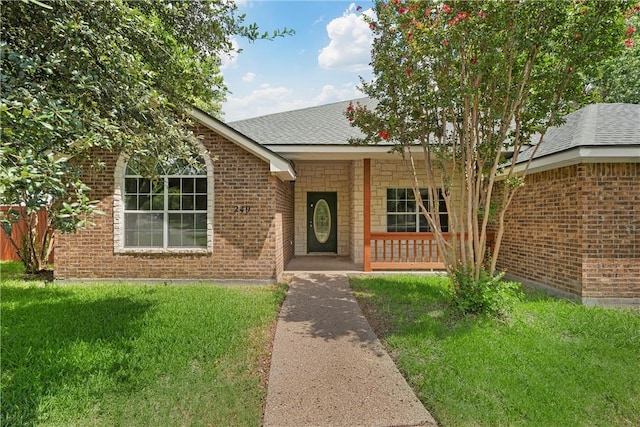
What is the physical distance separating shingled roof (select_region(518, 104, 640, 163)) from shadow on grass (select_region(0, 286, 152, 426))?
27.0 ft

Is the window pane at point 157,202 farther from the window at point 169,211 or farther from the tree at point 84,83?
the tree at point 84,83

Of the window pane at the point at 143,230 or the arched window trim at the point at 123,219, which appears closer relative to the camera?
the arched window trim at the point at 123,219

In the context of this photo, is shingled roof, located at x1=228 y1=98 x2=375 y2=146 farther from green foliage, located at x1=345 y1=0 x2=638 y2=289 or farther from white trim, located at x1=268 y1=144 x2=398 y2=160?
green foliage, located at x1=345 y1=0 x2=638 y2=289

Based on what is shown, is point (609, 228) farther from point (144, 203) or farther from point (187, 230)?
point (144, 203)

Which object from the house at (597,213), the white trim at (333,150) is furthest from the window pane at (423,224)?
the house at (597,213)

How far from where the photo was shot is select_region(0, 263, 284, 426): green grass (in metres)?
3.17

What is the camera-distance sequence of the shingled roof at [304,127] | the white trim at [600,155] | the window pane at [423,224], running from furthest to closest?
the window pane at [423,224] < the shingled roof at [304,127] < the white trim at [600,155]

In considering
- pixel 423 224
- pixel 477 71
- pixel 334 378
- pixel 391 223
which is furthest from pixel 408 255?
pixel 334 378

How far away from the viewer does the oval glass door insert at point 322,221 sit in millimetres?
12156

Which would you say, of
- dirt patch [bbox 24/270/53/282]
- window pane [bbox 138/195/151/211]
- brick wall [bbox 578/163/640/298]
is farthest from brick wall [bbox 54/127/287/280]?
brick wall [bbox 578/163/640/298]

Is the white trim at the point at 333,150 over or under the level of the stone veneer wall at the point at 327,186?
over

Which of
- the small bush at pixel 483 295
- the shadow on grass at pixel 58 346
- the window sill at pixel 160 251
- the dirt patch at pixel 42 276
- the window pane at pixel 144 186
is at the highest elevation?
the window pane at pixel 144 186

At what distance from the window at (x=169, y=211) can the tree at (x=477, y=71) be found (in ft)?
14.9

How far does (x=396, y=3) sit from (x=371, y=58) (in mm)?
929
